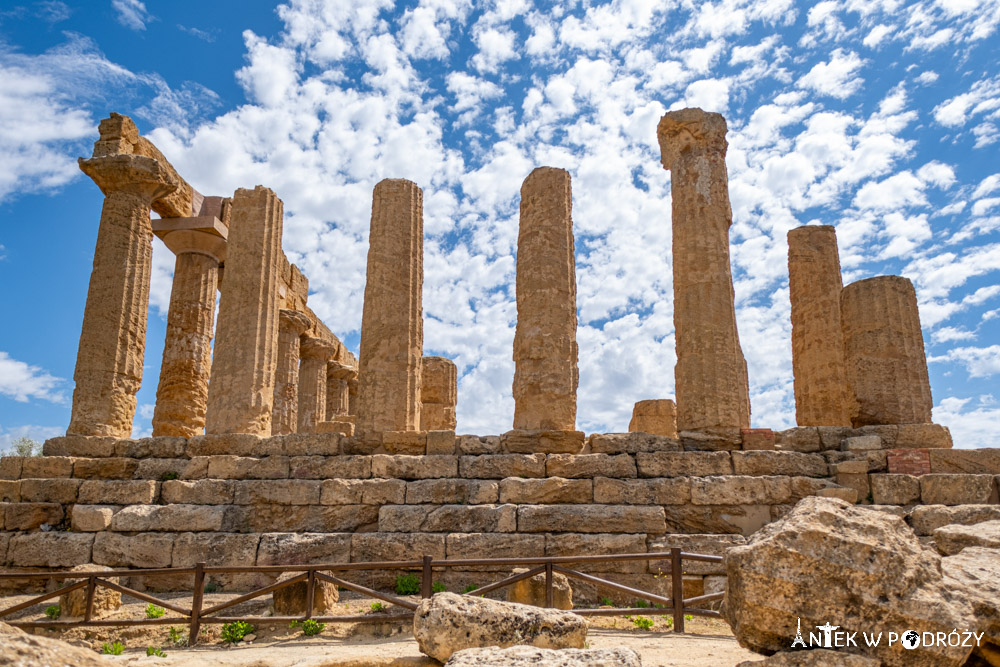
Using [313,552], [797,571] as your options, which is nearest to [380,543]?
[313,552]

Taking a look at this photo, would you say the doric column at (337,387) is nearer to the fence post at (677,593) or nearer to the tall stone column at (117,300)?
the tall stone column at (117,300)

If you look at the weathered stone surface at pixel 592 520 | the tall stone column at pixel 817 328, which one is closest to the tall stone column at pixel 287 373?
the weathered stone surface at pixel 592 520

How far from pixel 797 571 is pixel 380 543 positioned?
317 inches

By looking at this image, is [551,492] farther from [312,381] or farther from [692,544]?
[312,381]

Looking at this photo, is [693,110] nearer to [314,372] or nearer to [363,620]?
[363,620]

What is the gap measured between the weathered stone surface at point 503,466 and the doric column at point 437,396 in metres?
7.79

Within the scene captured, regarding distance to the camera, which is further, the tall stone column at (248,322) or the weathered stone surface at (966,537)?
the tall stone column at (248,322)

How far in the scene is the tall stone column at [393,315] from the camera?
1373 centimetres

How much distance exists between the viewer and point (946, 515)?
1049cm

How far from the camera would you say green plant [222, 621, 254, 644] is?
8.52 meters

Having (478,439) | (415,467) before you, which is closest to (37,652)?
(415,467)

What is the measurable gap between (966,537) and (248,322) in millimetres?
13183

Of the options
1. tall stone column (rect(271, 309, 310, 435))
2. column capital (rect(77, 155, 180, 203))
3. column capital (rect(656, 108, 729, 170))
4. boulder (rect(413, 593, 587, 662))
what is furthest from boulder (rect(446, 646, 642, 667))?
tall stone column (rect(271, 309, 310, 435))

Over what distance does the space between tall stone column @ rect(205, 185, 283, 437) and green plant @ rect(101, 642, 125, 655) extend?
21.2 feet
